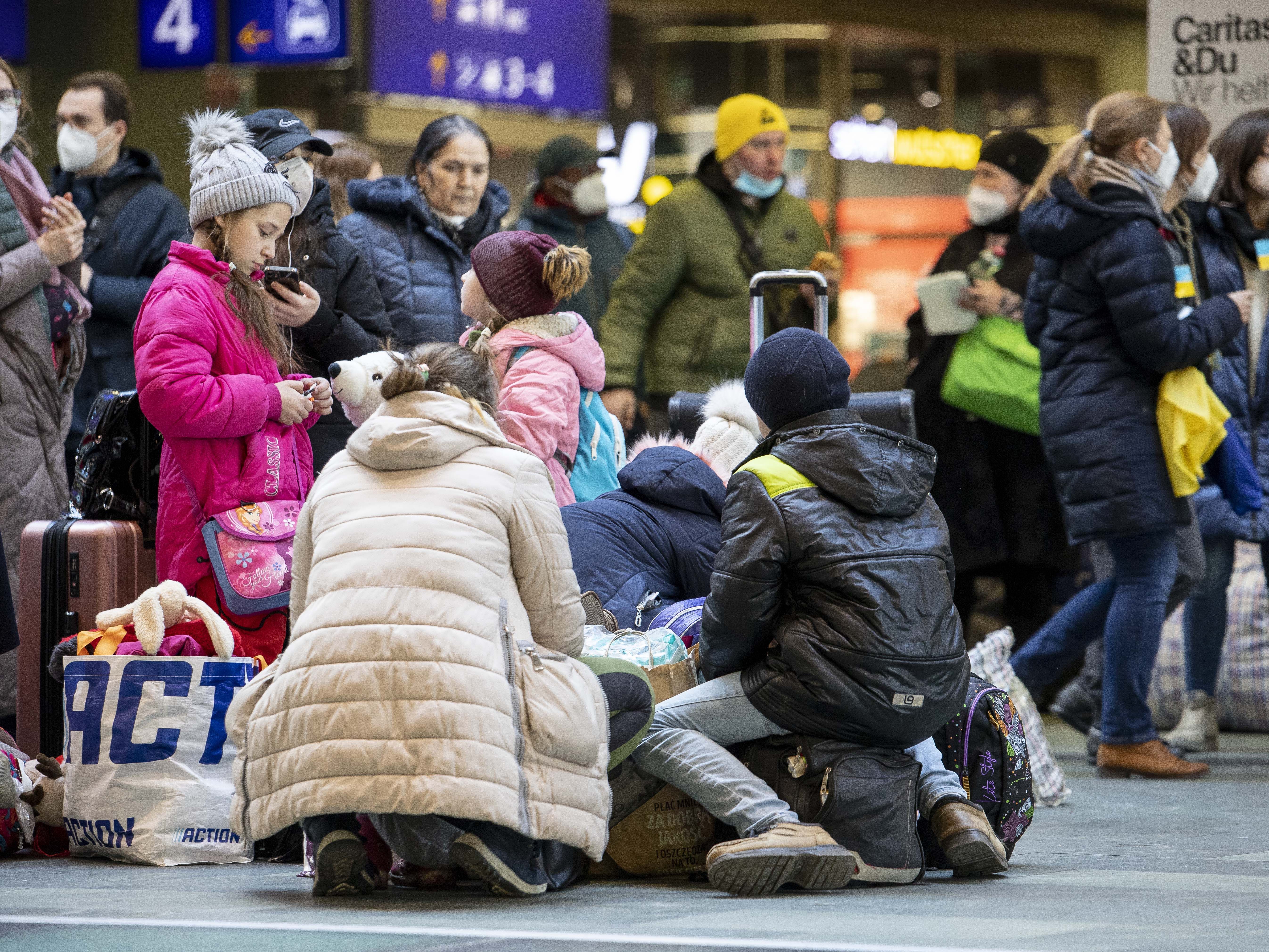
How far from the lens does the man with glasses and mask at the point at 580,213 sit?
7.82 metres

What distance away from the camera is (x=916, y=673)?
→ 4.10m

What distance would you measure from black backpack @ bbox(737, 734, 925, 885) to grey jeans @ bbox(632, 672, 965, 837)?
55mm

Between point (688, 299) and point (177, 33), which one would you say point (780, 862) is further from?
point (177, 33)

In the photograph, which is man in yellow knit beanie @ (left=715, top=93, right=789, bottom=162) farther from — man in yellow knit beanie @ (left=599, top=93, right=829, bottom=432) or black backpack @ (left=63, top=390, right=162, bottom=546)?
black backpack @ (left=63, top=390, right=162, bottom=546)

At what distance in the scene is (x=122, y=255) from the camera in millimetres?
6977

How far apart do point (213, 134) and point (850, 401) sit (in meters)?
1.92

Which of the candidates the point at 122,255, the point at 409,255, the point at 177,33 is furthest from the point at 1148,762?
the point at 177,33

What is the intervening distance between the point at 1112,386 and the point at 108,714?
3.48 metres

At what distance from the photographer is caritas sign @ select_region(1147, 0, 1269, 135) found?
8.11m

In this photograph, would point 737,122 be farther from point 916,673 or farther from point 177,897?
point 177,897

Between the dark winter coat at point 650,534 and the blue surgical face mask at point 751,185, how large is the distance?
9.39ft

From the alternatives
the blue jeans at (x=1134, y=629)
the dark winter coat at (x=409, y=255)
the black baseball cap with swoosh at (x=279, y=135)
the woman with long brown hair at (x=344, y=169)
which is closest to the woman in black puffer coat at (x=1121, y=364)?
the blue jeans at (x=1134, y=629)

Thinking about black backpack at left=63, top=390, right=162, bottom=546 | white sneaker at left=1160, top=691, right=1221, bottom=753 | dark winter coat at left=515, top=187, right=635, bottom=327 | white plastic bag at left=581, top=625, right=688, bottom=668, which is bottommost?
white sneaker at left=1160, top=691, right=1221, bottom=753

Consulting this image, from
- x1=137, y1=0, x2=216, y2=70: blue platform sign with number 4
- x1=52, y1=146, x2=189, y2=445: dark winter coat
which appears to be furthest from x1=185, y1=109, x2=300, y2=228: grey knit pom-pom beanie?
x1=137, y1=0, x2=216, y2=70: blue platform sign with number 4
